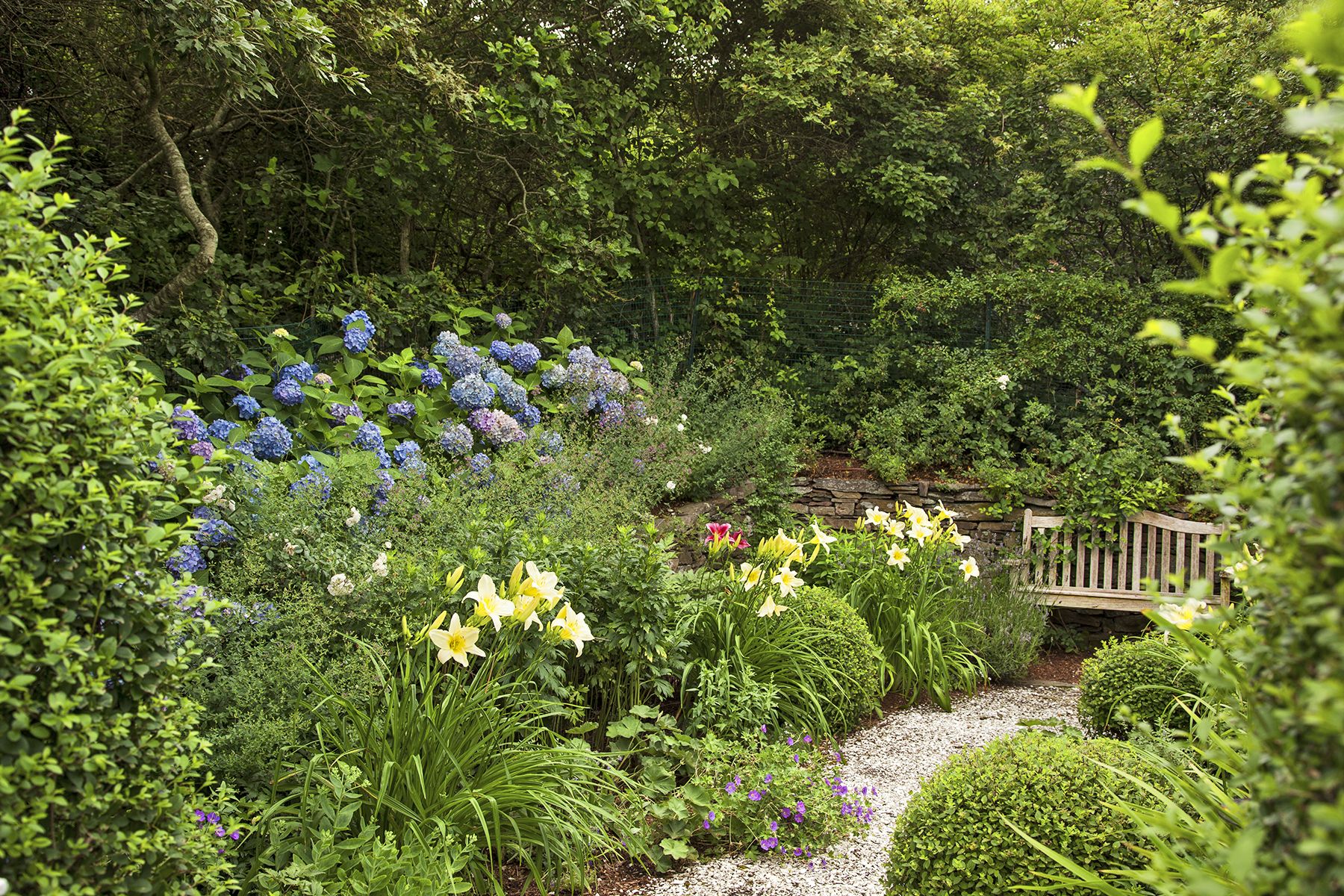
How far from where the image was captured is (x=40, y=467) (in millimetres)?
1474

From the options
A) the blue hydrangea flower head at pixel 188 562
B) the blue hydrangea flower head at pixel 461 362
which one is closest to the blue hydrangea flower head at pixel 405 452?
the blue hydrangea flower head at pixel 461 362

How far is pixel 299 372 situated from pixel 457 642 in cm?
231

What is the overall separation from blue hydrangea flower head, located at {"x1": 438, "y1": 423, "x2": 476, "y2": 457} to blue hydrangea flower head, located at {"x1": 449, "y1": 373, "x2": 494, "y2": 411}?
0.79 ft

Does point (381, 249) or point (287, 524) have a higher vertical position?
point (381, 249)

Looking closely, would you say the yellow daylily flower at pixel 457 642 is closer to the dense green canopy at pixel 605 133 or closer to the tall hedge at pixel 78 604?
the tall hedge at pixel 78 604

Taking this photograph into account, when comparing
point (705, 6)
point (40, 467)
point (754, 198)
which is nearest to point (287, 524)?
point (40, 467)

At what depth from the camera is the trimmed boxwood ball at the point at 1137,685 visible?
3.66m

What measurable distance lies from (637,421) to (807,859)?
3125 mm

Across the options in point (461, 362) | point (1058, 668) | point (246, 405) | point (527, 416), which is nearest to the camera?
point (246, 405)

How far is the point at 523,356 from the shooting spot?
5438 mm

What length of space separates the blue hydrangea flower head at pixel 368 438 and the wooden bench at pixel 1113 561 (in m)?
4.03

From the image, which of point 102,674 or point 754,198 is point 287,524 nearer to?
point 102,674

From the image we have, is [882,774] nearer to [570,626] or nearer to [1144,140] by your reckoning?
[570,626]

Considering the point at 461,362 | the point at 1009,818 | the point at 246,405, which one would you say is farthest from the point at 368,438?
the point at 1009,818
